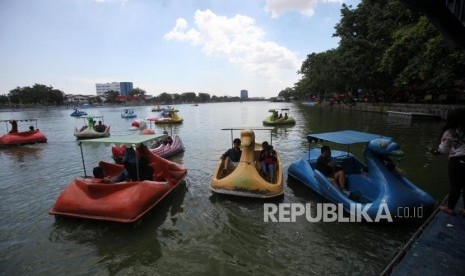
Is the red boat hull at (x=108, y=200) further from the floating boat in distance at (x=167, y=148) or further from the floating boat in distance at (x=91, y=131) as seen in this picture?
the floating boat in distance at (x=91, y=131)

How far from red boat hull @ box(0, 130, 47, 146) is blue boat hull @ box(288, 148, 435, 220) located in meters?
20.9

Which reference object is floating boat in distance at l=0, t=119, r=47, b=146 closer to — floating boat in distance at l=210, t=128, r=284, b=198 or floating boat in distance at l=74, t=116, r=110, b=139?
floating boat in distance at l=74, t=116, r=110, b=139

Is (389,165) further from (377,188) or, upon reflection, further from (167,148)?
(167,148)

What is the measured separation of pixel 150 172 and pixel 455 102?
3421 centimetres

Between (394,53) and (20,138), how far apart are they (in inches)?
1192

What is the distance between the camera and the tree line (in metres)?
21.2

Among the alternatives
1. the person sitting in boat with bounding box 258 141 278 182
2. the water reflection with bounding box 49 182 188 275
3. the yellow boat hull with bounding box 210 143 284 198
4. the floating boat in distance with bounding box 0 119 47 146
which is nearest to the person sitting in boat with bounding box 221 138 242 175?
the person sitting in boat with bounding box 258 141 278 182

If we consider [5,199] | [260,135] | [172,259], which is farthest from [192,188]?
[260,135]

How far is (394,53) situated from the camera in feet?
83.6

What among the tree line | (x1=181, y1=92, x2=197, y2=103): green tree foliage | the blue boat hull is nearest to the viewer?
the blue boat hull

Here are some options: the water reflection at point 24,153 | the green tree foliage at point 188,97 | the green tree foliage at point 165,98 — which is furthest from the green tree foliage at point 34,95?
the water reflection at point 24,153

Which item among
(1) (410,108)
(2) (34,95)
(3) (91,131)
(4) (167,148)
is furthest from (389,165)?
(2) (34,95)

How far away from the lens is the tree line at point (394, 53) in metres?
21.2

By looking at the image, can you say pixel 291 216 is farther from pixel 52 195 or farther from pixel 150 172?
pixel 52 195
